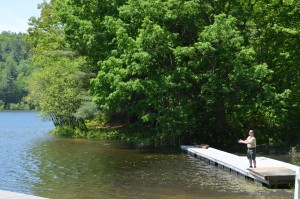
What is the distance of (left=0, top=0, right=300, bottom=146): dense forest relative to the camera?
28266mm

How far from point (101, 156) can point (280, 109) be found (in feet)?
38.6

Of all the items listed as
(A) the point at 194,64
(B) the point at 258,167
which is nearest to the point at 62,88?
(A) the point at 194,64

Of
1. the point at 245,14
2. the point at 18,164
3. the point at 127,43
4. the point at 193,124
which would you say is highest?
the point at 245,14

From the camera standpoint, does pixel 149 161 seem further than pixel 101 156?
No

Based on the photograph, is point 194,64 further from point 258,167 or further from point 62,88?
point 62,88

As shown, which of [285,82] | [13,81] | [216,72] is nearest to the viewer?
[216,72]

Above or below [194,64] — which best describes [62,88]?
below

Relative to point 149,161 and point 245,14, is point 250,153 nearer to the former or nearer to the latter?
point 149,161

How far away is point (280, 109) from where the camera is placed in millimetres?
28266

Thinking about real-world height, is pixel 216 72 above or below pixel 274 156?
above

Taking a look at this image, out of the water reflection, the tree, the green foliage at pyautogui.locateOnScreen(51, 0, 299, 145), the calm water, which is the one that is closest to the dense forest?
the green foliage at pyautogui.locateOnScreen(51, 0, 299, 145)

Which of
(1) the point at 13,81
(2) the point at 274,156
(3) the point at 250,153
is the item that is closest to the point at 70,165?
(3) the point at 250,153

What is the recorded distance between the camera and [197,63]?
94.7 ft

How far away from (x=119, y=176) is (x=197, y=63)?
11.9 meters
